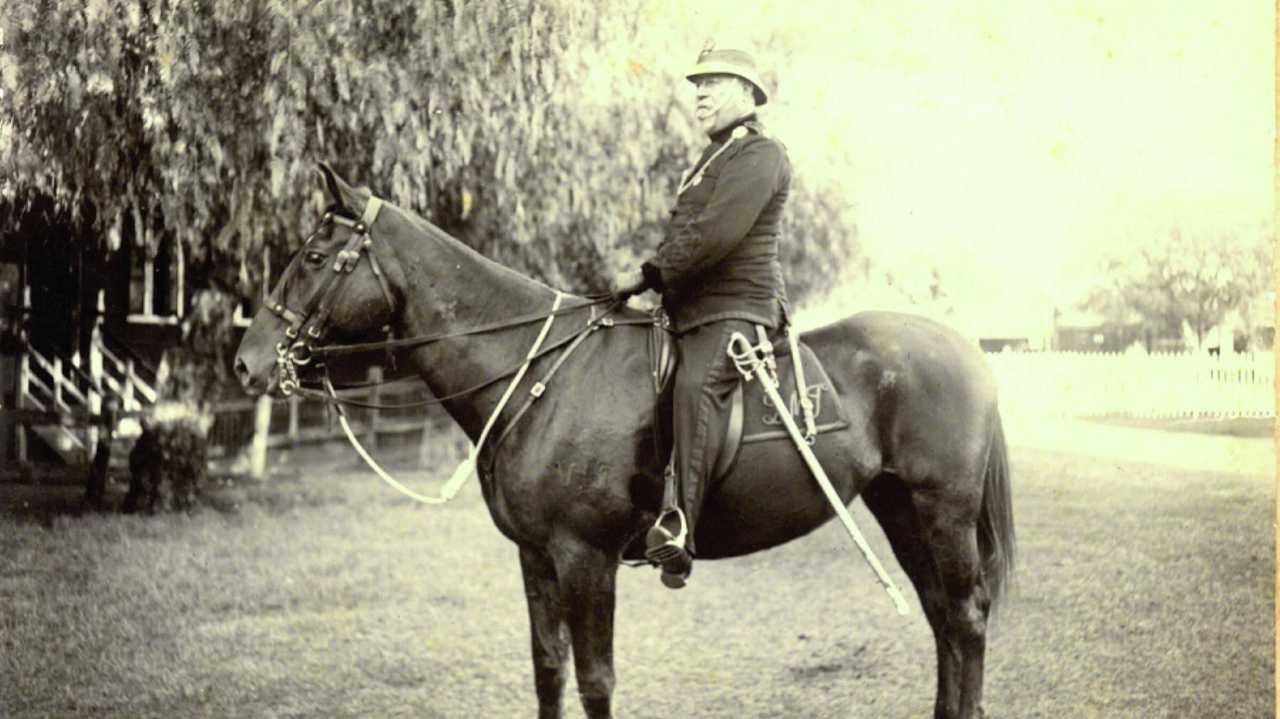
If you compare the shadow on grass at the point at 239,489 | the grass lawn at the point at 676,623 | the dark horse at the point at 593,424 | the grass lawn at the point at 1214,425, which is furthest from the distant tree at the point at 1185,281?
the shadow on grass at the point at 239,489

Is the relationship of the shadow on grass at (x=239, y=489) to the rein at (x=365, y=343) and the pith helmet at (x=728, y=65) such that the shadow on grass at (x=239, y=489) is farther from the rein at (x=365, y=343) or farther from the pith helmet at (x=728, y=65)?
the pith helmet at (x=728, y=65)

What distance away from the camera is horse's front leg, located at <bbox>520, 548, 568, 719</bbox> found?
14.5 feet

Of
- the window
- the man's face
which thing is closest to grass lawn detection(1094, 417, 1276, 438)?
the man's face

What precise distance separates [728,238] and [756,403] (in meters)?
0.76

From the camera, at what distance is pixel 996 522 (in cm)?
500

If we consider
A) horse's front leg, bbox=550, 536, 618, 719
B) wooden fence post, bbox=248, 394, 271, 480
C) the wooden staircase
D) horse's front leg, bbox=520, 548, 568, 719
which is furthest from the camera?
wooden fence post, bbox=248, 394, 271, 480

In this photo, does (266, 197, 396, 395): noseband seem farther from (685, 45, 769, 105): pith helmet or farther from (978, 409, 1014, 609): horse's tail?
(978, 409, 1014, 609): horse's tail

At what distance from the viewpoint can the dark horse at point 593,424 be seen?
423 cm

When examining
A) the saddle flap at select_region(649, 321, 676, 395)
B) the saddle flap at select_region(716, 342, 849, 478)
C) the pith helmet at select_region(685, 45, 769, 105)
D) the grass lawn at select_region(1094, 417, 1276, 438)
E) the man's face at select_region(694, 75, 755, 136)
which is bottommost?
the grass lawn at select_region(1094, 417, 1276, 438)

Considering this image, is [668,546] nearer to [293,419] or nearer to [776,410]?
[776,410]

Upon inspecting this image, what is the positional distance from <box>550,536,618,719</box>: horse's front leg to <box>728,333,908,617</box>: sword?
3.13ft

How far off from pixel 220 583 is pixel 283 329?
459cm

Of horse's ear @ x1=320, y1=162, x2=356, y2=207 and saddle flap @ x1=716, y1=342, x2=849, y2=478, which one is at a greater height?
horse's ear @ x1=320, y1=162, x2=356, y2=207

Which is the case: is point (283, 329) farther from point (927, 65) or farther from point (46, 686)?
point (927, 65)
